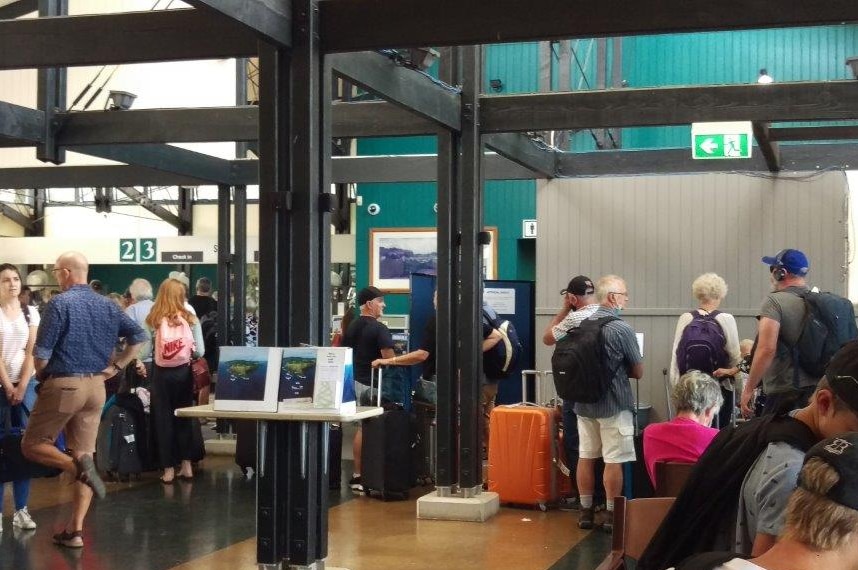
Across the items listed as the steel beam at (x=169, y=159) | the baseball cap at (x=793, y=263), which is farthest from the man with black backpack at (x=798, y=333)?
the steel beam at (x=169, y=159)

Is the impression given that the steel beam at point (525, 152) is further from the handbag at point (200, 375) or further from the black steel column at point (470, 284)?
the handbag at point (200, 375)

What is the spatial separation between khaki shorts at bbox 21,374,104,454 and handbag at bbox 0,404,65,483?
1.05 ft

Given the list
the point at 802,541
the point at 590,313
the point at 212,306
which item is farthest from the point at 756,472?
the point at 212,306

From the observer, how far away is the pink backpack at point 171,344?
359 inches

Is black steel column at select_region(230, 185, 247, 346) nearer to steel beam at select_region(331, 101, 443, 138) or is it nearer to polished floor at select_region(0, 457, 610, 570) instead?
polished floor at select_region(0, 457, 610, 570)

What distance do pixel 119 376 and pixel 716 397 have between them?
6473 millimetres

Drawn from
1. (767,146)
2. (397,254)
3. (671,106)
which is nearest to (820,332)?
(671,106)

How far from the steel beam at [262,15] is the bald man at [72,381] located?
228 cm

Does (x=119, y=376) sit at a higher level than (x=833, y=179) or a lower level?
lower

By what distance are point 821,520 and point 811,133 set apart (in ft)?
22.7

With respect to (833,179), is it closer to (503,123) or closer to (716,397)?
(503,123)

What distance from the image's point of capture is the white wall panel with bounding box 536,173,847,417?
9758 mm

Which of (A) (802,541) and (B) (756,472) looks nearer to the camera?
(A) (802,541)

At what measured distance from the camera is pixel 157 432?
9219 mm
